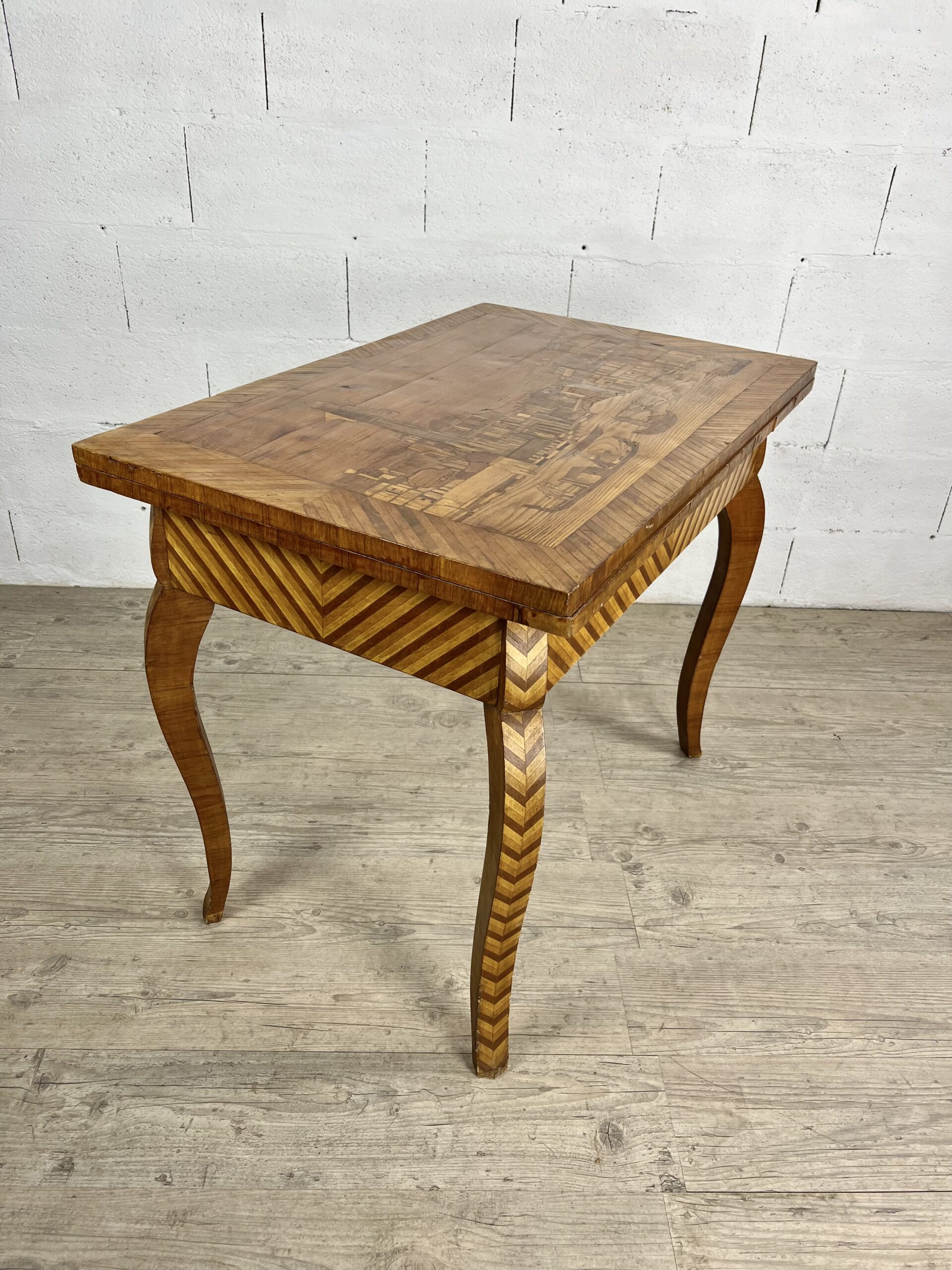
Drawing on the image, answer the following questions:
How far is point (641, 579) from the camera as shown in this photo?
3.27 ft

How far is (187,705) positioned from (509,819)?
0.47m

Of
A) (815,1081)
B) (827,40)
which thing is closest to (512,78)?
(827,40)

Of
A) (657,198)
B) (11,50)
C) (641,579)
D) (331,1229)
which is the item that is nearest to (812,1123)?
(331,1229)

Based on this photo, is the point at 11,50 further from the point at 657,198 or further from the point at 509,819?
the point at 509,819

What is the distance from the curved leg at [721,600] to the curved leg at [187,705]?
2.58 ft

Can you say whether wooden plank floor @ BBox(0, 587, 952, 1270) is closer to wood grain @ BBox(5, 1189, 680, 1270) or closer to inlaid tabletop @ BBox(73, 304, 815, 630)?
wood grain @ BBox(5, 1189, 680, 1270)

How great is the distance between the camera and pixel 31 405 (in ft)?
6.54

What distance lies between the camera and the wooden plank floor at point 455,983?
1015 millimetres

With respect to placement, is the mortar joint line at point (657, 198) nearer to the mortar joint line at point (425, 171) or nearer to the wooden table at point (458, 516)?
the mortar joint line at point (425, 171)

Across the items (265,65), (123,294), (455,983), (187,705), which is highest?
(265,65)

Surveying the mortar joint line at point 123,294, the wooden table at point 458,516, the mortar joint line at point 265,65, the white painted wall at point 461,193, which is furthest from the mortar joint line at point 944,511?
the mortar joint line at point 123,294

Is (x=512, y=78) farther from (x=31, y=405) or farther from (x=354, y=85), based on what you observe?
(x=31, y=405)

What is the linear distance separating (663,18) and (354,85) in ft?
1.86

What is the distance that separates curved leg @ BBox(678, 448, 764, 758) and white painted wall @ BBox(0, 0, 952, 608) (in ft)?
2.00
